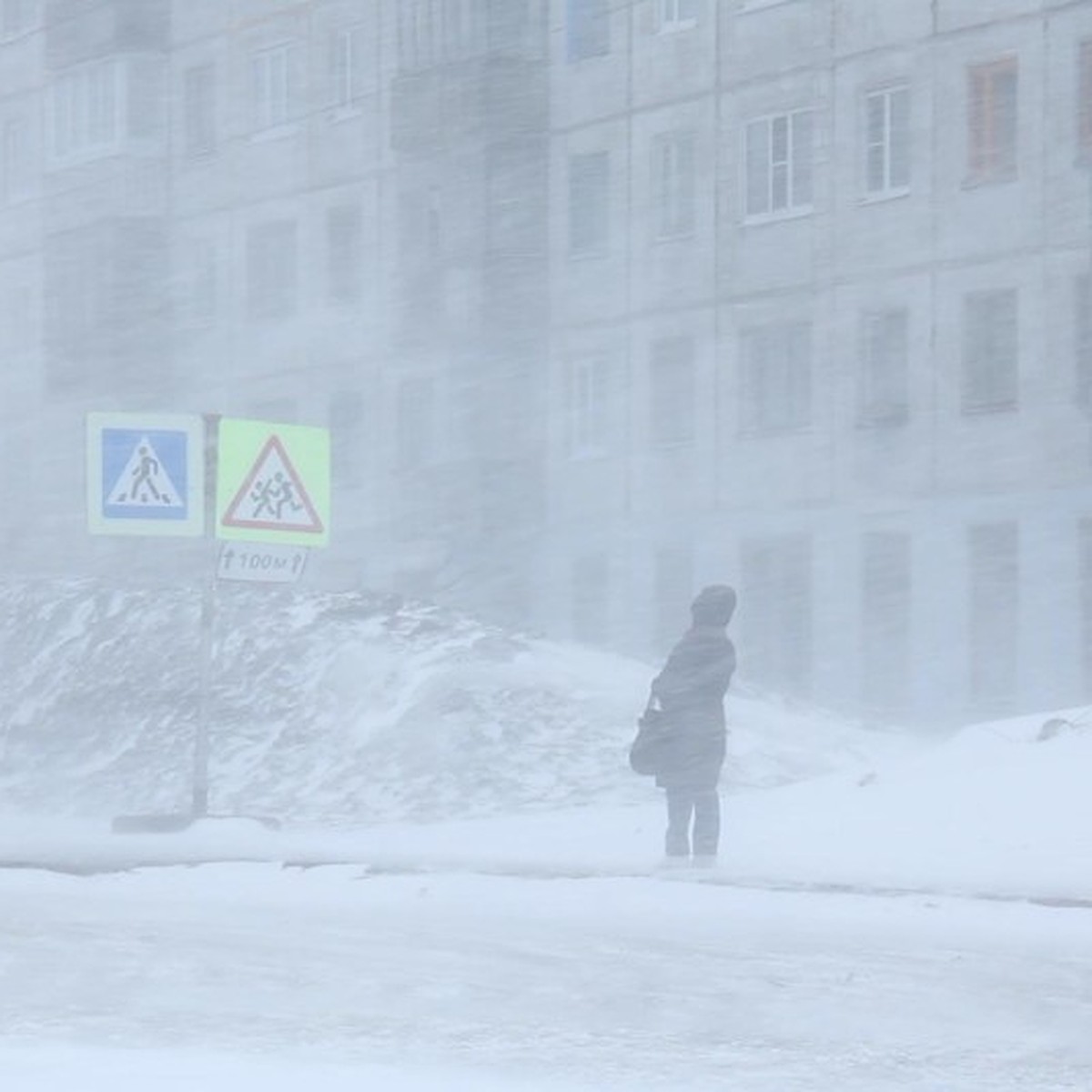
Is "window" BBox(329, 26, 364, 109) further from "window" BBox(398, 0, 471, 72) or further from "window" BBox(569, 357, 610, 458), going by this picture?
"window" BBox(569, 357, 610, 458)

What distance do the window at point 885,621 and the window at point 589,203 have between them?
7248mm

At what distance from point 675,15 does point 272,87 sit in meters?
10.1

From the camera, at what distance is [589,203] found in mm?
44844

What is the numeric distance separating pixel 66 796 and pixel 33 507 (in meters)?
27.4

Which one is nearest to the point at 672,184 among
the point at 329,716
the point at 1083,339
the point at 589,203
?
Result: the point at 589,203

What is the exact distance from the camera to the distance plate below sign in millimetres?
21281

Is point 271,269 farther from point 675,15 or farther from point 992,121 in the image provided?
point 992,121

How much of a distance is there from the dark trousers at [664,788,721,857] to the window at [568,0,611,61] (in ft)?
91.0

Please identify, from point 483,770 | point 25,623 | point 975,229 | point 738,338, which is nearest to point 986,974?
point 483,770

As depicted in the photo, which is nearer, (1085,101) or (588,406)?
(1085,101)

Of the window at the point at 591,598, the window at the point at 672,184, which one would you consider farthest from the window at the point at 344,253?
the window at the point at 591,598

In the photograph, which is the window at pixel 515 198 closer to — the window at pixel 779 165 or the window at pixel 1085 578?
the window at pixel 779 165

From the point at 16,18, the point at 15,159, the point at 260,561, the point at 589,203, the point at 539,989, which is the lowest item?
the point at 539,989

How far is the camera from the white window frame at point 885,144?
39219 mm
